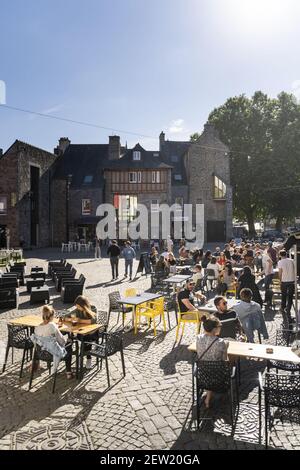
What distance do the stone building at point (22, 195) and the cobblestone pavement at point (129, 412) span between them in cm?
2845

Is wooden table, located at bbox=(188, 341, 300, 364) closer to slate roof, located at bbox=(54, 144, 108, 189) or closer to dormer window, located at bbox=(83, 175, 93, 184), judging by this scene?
slate roof, located at bbox=(54, 144, 108, 189)

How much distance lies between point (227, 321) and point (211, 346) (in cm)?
150

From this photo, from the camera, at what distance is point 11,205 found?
112 ft

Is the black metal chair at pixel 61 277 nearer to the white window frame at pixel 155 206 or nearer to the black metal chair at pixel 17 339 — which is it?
the black metal chair at pixel 17 339

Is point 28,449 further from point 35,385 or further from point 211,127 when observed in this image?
point 211,127

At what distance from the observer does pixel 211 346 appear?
5582mm

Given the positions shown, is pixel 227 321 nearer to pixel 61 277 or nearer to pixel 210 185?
pixel 61 277

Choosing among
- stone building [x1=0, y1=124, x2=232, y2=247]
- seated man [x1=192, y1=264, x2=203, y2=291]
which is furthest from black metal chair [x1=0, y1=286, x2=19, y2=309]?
stone building [x1=0, y1=124, x2=232, y2=247]

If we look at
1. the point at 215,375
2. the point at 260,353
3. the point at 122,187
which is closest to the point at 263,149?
the point at 122,187

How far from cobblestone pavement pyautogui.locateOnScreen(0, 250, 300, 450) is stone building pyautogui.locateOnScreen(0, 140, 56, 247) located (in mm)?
28451

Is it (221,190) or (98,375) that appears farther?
(221,190)

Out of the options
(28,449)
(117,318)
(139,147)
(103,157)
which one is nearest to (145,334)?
(117,318)

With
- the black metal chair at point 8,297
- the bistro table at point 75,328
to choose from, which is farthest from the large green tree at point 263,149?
the bistro table at point 75,328
